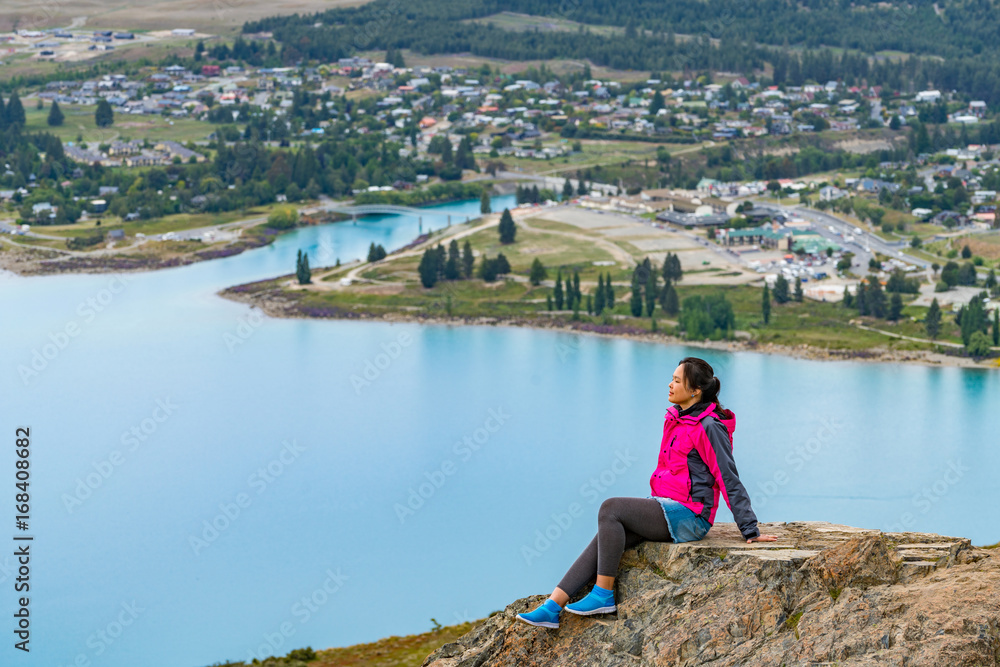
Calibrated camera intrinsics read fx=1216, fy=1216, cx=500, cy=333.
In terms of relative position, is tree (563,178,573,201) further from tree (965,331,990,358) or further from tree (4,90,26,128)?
tree (4,90,26,128)

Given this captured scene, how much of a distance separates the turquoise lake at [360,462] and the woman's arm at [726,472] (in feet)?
36.6

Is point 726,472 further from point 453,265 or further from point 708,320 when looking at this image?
point 453,265

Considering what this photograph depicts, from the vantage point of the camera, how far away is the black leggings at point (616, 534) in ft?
11.9

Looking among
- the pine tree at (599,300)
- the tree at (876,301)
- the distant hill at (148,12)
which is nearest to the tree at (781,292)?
the tree at (876,301)

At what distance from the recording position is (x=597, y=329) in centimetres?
2869

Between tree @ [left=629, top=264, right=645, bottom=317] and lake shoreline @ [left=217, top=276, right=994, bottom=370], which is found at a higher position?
tree @ [left=629, top=264, right=645, bottom=317]

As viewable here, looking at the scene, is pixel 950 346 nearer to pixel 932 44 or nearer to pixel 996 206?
pixel 996 206

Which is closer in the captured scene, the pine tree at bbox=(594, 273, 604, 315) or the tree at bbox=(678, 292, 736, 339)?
the tree at bbox=(678, 292, 736, 339)

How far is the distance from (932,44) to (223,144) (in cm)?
4562

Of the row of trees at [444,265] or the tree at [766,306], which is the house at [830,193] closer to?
the row of trees at [444,265]

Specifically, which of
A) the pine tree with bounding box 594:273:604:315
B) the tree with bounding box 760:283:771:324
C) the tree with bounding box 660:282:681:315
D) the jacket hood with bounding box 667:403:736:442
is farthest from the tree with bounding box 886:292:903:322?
the jacket hood with bounding box 667:403:736:442

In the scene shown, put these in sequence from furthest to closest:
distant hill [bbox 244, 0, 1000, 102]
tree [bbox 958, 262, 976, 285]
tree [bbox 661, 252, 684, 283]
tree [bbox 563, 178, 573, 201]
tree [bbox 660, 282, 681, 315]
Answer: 1. distant hill [bbox 244, 0, 1000, 102]
2. tree [bbox 563, 178, 573, 201]
3. tree [bbox 661, 252, 684, 283]
4. tree [bbox 958, 262, 976, 285]
5. tree [bbox 660, 282, 681, 315]

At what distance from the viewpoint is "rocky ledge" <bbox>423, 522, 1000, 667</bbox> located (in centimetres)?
308

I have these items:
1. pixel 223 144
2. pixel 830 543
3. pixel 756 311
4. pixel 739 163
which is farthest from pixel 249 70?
pixel 830 543
